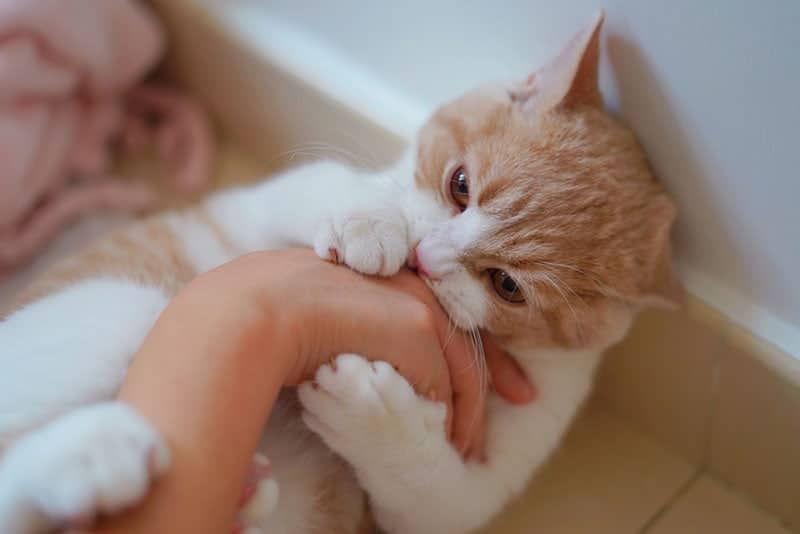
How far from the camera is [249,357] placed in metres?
0.90

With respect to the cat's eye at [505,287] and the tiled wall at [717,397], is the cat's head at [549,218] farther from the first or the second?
the tiled wall at [717,397]

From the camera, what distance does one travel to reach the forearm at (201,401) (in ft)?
2.53

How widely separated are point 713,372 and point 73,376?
0.98 metres

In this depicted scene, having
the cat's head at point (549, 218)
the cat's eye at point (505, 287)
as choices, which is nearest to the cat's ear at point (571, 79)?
the cat's head at point (549, 218)

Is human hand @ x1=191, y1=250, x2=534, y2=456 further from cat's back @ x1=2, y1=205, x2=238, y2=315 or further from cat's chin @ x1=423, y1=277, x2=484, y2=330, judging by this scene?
cat's back @ x1=2, y1=205, x2=238, y2=315

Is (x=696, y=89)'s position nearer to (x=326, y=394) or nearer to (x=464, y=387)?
(x=464, y=387)

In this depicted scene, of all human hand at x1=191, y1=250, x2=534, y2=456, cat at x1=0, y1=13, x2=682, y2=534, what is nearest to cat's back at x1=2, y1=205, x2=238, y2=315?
cat at x1=0, y1=13, x2=682, y2=534

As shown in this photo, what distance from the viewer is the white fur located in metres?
0.82

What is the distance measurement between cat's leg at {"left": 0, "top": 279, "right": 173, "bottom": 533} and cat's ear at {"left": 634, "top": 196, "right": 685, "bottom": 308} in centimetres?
72

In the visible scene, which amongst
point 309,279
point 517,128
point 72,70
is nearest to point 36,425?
point 309,279

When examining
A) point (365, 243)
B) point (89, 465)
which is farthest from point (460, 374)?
point (89, 465)

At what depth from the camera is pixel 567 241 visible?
1108 millimetres

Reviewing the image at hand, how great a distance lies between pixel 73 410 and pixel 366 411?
35cm

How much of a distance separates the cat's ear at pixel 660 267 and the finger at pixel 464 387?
26 cm
